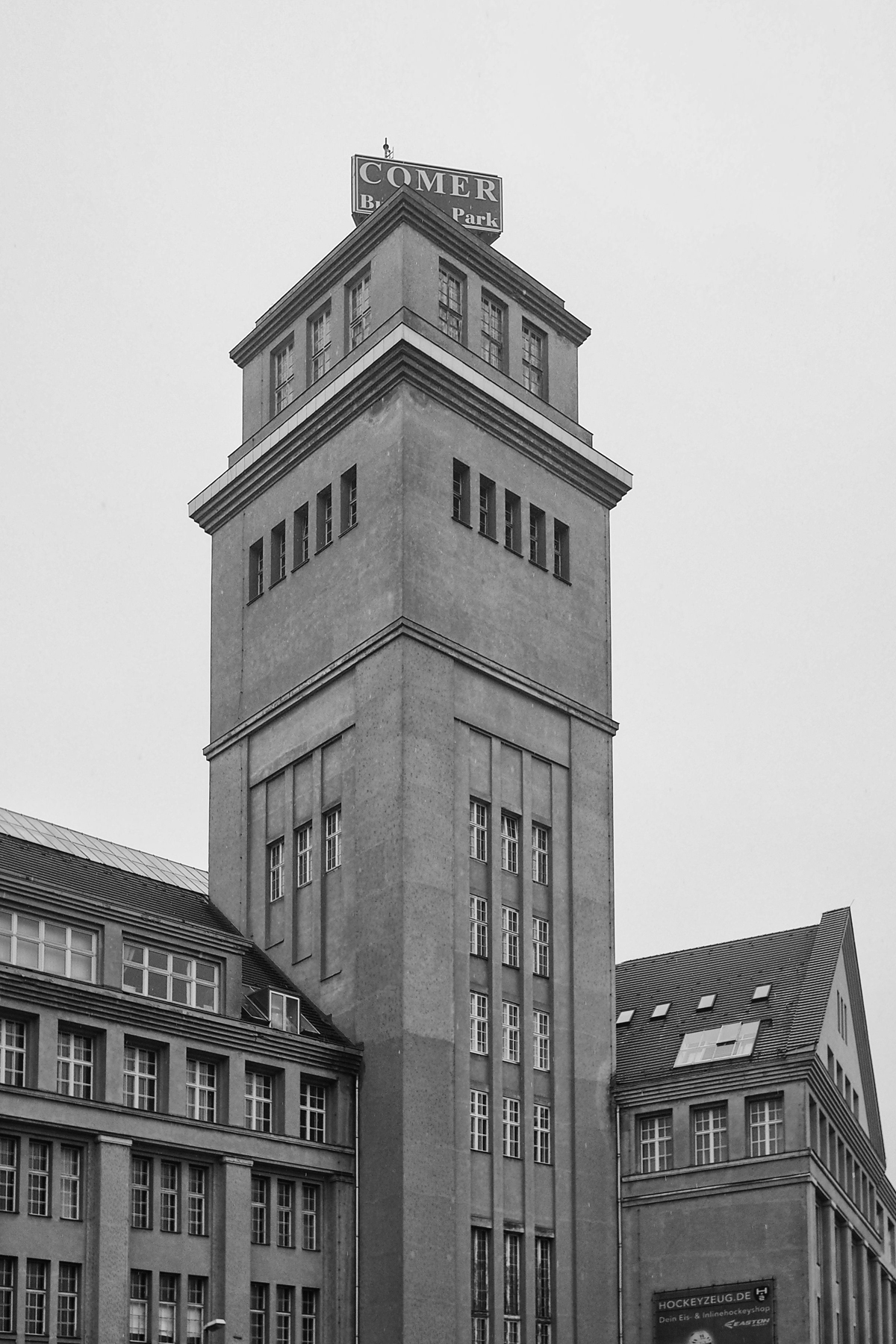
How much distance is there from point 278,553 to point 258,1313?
28.0 m

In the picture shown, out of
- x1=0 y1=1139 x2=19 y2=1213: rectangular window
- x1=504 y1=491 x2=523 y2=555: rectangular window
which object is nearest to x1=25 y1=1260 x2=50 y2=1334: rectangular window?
x1=0 y1=1139 x2=19 y2=1213: rectangular window

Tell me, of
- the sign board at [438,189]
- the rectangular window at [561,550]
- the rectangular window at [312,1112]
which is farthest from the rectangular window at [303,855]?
the sign board at [438,189]

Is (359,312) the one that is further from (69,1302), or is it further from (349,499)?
(69,1302)

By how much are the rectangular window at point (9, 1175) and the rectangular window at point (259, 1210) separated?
333 inches

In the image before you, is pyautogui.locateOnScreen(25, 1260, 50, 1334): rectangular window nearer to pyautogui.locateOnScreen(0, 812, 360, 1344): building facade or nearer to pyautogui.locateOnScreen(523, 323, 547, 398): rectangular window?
pyautogui.locateOnScreen(0, 812, 360, 1344): building facade

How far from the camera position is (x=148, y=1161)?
55000 mm

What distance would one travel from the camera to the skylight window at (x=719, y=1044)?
67.1m

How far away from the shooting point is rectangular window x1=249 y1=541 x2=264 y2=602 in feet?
237

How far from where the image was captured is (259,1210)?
57.6 m

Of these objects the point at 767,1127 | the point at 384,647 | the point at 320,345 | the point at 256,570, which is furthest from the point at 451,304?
the point at 767,1127

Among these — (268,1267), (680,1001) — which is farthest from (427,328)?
(268,1267)

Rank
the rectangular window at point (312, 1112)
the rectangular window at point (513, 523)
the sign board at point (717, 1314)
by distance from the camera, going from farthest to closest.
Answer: the rectangular window at point (513, 523)
the sign board at point (717, 1314)
the rectangular window at point (312, 1112)

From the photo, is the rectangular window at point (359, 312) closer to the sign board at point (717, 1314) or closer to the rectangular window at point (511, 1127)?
the rectangular window at point (511, 1127)

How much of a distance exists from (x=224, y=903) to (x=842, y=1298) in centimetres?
2588
